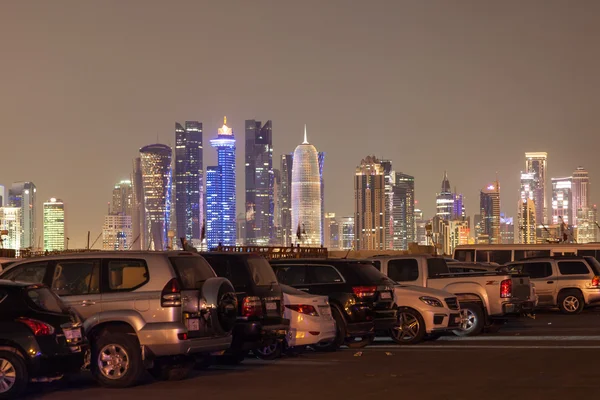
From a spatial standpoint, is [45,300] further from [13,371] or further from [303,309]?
[303,309]

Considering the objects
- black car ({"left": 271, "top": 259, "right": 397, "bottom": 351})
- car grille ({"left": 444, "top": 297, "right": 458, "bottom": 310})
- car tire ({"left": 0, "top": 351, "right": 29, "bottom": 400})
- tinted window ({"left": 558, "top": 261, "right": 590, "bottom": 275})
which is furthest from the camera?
tinted window ({"left": 558, "top": 261, "right": 590, "bottom": 275})

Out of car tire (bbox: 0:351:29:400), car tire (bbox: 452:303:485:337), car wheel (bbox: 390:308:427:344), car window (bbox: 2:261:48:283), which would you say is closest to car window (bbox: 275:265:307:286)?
car wheel (bbox: 390:308:427:344)

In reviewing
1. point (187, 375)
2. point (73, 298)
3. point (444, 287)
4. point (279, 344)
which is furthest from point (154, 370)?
point (444, 287)

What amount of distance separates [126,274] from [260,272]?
2.84 m

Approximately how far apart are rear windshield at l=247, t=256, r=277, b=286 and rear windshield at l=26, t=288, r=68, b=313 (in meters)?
3.64

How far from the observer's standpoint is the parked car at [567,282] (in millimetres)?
32938

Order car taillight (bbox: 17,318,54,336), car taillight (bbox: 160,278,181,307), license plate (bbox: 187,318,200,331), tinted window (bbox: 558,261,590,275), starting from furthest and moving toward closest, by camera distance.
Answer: tinted window (bbox: 558,261,590,275) → license plate (bbox: 187,318,200,331) → car taillight (bbox: 160,278,181,307) → car taillight (bbox: 17,318,54,336)

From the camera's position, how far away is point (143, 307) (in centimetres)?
1484

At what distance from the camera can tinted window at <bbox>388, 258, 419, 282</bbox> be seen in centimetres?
2447

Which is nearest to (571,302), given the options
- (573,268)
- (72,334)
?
(573,268)

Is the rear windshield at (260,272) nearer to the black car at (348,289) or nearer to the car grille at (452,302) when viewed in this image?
the black car at (348,289)

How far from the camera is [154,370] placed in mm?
16062

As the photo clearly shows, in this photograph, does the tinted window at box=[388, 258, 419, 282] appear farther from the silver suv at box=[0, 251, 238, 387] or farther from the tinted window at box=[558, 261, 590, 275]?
the tinted window at box=[558, 261, 590, 275]

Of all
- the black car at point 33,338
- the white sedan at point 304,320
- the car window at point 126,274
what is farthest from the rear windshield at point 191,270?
the white sedan at point 304,320
